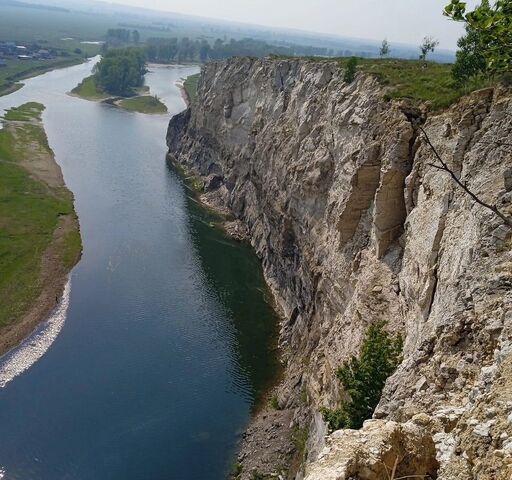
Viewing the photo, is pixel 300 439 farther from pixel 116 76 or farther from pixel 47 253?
pixel 116 76

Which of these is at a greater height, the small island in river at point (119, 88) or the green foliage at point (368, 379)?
the green foliage at point (368, 379)

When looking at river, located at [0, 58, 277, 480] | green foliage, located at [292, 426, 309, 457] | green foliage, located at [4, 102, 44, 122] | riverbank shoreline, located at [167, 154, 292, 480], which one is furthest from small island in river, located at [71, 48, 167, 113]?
green foliage, located at [292, 426, 309, 457]

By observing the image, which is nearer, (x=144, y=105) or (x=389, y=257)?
(x=389, y=257)

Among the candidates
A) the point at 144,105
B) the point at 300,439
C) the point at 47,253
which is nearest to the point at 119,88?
the point at 144,105

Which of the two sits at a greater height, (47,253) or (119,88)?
(119,88)

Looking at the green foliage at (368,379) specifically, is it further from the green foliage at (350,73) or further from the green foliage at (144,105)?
the green foliage at (144,105)

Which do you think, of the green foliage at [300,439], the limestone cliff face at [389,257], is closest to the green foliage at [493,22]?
the limestone cliff face at [389,257]
